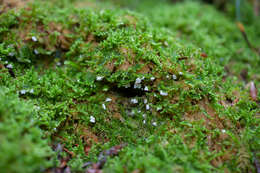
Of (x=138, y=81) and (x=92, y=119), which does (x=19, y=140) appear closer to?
(x=92, y=119)

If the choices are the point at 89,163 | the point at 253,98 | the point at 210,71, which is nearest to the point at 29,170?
the point at 89,163

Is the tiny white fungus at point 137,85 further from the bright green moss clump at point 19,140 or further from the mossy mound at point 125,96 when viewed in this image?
the bright green moss clump at point 19,140

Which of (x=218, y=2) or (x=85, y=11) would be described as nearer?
(x=85, y=11)

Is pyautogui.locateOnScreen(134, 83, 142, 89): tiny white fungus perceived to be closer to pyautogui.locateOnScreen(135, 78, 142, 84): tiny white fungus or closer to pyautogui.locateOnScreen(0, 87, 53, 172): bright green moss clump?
pyautogui.locateOnScreen(135, 78, 142, 84): tiny white fungus

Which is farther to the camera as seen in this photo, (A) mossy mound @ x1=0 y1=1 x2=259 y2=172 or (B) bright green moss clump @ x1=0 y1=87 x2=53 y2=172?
(A) mossy mound @ x1=0 y1=1 x2=259 y2=172

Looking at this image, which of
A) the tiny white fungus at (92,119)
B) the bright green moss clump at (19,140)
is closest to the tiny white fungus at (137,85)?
the tiny white fungus at (92,119)

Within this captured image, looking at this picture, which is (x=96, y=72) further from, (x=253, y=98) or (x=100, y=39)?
(x=253, y=98)

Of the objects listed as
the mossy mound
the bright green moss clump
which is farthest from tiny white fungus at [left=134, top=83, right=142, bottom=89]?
the bright green moss clump

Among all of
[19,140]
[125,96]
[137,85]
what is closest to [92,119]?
[125,96]

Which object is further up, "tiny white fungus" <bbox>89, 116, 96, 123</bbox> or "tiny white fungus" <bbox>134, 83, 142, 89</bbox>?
"tiny white fungus" <bbox>134, 83, 142, 89</bbox>
